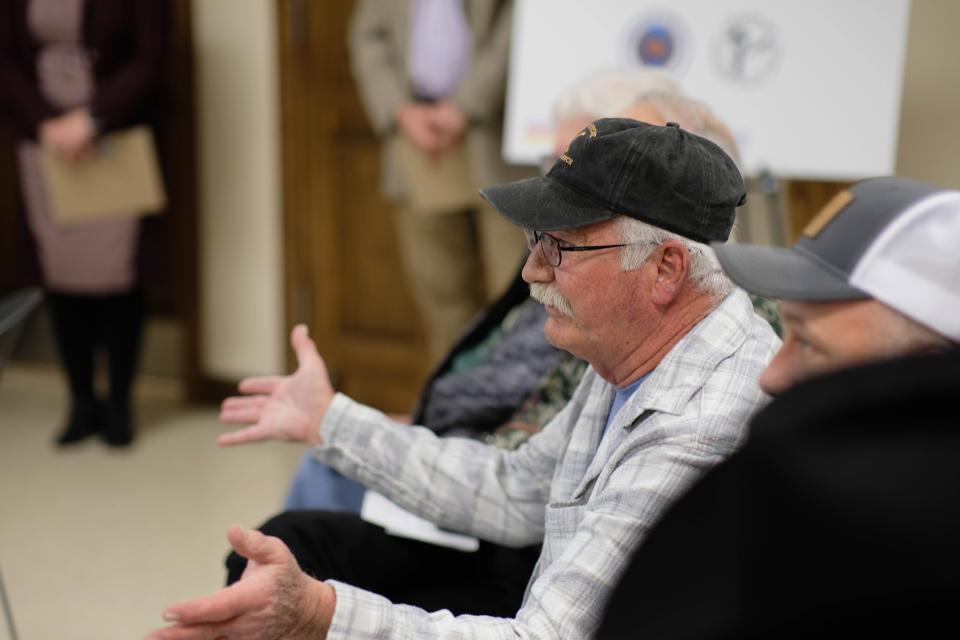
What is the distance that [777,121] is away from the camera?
8.49 ft

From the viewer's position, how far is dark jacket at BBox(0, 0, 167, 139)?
11.3 feet

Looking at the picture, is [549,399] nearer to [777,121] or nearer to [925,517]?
[777,121]

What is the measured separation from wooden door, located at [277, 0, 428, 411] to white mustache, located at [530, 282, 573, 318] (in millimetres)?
2548

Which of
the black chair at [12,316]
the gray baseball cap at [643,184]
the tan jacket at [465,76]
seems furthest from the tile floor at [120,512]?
the gray baseball cap at [643,184]

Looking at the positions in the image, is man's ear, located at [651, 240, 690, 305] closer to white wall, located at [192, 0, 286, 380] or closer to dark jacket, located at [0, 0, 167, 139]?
dark jacket, located at [0, 0, 167, 139]

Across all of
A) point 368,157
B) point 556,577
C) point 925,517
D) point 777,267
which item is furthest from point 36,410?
point 925,517


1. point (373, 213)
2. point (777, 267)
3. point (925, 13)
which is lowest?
point (373, 213)

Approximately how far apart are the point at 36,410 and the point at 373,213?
1534 mm

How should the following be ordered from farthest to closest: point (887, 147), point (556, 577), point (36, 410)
A: point (36, 410) → point (887, 147) → point (556, 577)

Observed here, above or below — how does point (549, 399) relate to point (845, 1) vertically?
below

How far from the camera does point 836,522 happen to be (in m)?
0.53

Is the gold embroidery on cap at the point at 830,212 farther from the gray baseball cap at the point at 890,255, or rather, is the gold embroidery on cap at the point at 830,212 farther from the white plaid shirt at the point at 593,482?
the white plaid shirt at the point at 593,482

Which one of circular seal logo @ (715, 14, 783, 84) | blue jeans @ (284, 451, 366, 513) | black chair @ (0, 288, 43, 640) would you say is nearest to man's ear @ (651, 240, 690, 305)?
blue jeans @ (284, 451, 366, 513)

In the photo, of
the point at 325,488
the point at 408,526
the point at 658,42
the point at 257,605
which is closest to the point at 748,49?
the point at 658,42
